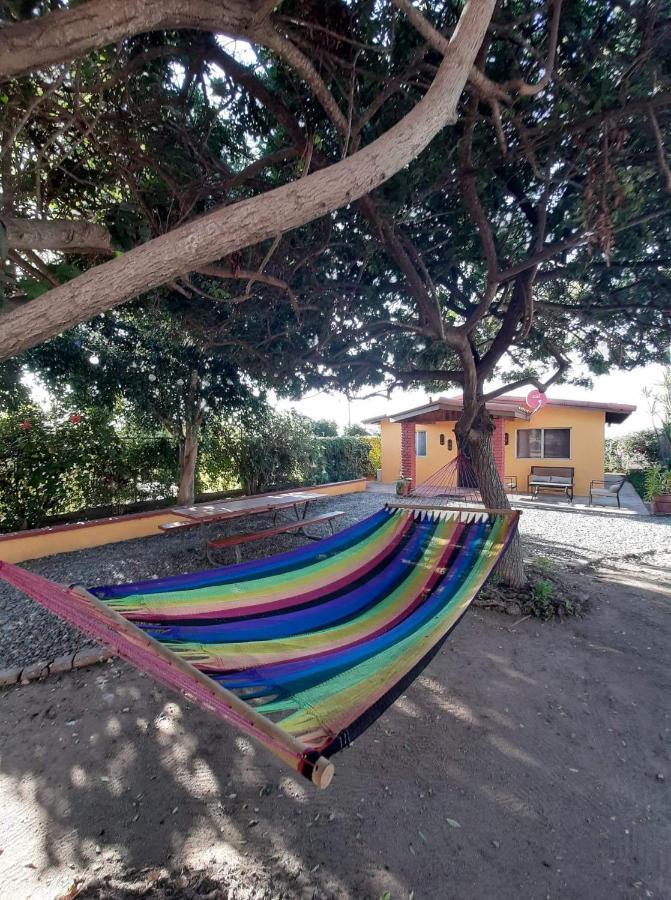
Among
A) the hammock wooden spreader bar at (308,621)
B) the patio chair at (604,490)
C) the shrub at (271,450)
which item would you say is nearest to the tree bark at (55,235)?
the hammock wooden spreader bar at (308,621)

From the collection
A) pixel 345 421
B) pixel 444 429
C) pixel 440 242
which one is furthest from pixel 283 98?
pixel 345 421

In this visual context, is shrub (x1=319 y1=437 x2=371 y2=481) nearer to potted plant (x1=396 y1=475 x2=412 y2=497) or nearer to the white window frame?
potted plant (x1=396 y1=475 x2=412 y2=497)

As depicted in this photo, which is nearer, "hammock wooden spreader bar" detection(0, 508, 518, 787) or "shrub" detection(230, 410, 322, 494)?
"hammock wooden spreader bar" detection(0, 508, 518, 787)

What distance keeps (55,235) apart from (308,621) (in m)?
2.23

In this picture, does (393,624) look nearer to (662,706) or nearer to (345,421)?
(662,706)

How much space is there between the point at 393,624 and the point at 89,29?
263 cm

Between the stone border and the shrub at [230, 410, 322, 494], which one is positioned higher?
the shrub at [230, 410, 322, 494]

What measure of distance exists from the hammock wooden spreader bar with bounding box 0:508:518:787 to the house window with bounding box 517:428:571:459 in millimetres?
8376

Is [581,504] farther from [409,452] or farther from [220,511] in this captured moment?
[220,511]

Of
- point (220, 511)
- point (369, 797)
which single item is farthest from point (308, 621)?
point (220, 511)

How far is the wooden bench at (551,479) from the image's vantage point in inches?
367

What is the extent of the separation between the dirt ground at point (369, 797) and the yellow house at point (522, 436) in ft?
25.1

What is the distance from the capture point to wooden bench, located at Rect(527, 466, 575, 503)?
9.32 m

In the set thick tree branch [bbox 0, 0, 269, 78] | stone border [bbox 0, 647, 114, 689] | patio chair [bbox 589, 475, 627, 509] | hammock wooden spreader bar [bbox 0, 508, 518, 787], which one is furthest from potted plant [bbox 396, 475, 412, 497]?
thick tree branch [bbox 0, 0, 269, 78]
